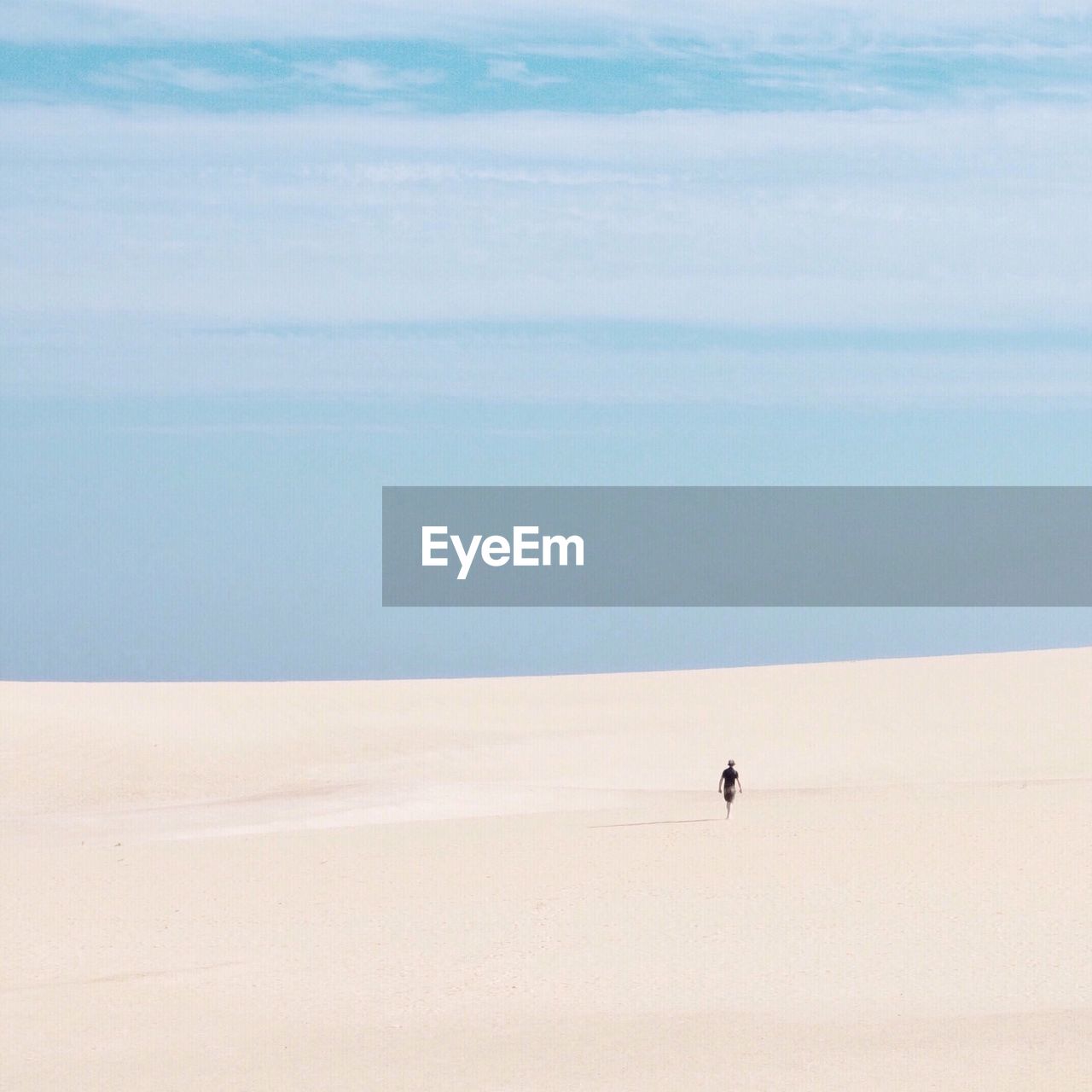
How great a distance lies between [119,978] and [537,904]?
14.7 ft

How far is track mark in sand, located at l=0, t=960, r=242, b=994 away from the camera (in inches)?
575

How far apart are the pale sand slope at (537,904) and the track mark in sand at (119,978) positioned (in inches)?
2.2

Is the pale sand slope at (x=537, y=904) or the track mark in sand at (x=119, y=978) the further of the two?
the track mark in sand at (x=119, y=978)

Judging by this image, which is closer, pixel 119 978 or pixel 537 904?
pixel 119 978

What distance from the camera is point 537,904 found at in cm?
1722

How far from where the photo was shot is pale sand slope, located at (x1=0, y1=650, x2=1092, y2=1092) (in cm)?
1210

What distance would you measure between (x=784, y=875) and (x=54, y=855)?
9437mm

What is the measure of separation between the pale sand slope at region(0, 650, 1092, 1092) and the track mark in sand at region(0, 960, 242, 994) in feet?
0.18

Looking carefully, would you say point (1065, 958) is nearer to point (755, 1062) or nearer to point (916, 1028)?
point (916, 1028)

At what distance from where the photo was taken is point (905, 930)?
A: 15.8m

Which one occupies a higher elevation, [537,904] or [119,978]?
[537,904]

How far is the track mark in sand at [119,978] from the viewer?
47.9 feet

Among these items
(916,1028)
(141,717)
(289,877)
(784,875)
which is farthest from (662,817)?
(141,717)

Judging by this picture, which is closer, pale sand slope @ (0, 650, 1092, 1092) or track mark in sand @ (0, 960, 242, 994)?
pale sand slope @ (0, 650, 1092, 1092)
